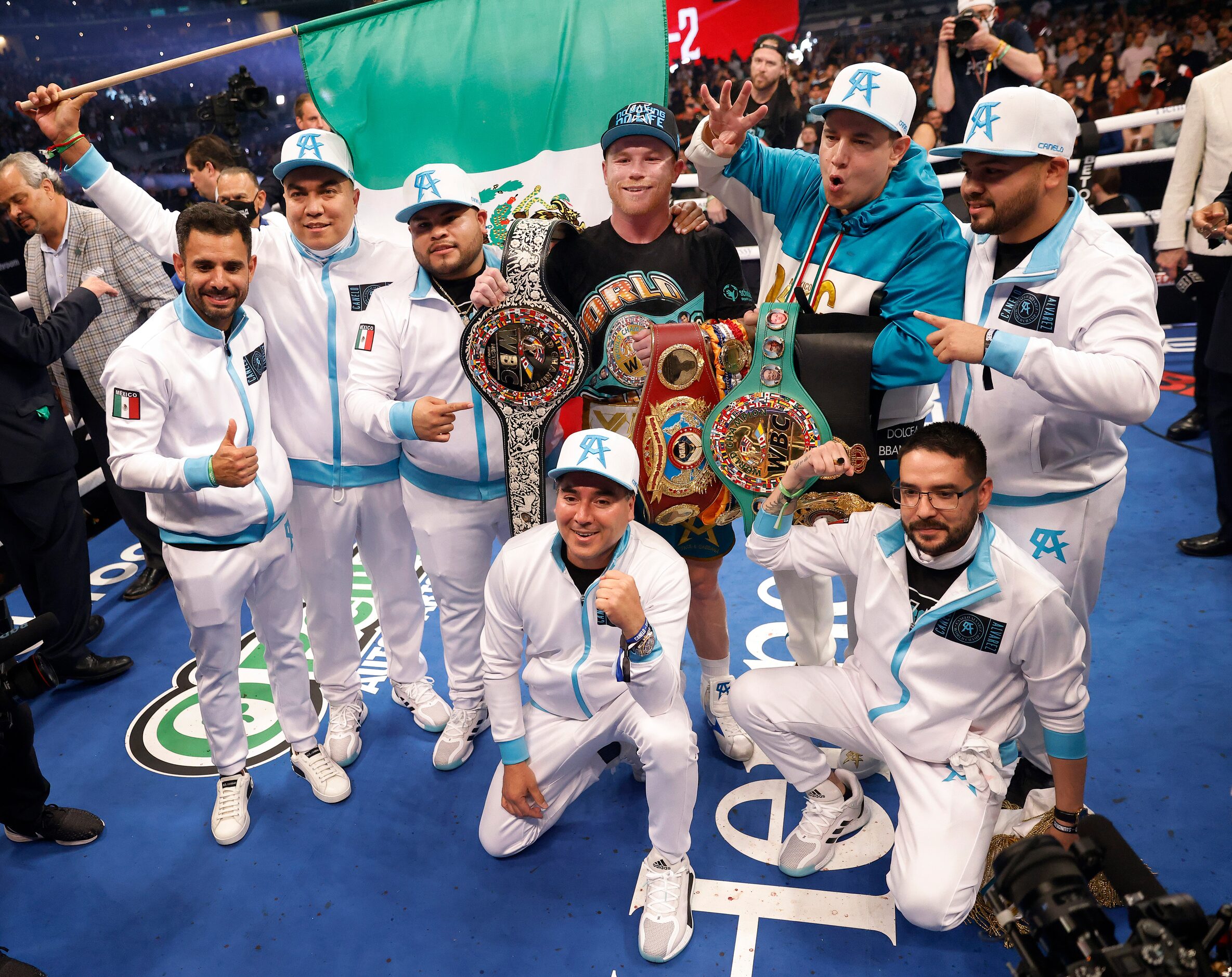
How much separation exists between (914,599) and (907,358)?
26.1 inches

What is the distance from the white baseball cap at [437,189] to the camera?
2633 mm

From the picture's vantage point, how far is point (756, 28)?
8.77 m

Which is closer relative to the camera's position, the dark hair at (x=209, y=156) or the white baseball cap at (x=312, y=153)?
the white baseball cap at (x=312, y=153)

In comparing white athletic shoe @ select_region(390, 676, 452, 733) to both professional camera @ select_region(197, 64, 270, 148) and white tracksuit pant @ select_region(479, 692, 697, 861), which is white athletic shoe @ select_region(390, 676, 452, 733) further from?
professional camera @ select_region(197, 64, 270, 148)

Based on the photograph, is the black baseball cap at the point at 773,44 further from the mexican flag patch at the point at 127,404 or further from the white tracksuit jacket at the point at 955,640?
the mexican flag patch at the point at 127,404

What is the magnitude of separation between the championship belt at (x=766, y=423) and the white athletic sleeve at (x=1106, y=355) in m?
0.54

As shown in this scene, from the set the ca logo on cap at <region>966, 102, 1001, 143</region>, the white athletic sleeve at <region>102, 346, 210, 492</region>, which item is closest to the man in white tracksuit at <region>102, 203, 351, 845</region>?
the white athletic sleeve at <region>102, 346, 210, 492</region>

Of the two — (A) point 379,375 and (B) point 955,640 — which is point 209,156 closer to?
(A) point 379,375

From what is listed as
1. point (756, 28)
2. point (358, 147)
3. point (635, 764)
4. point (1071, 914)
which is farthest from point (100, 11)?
point (1071, 914)

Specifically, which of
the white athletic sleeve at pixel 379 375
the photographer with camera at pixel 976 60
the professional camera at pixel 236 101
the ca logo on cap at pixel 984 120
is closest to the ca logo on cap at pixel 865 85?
the ca logo on cap at pixel 984 120

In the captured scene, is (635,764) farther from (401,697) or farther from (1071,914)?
(1071,914)

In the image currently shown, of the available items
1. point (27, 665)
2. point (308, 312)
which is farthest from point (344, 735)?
point (308, 312)

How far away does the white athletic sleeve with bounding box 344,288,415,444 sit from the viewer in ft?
8.90

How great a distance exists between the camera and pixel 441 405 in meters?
2.60
